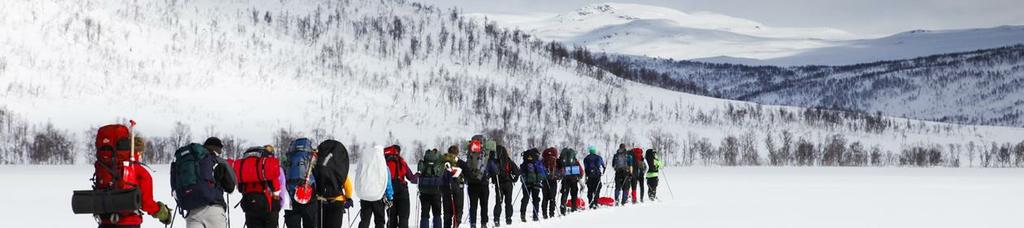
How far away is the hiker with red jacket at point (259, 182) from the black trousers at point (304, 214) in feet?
2.58

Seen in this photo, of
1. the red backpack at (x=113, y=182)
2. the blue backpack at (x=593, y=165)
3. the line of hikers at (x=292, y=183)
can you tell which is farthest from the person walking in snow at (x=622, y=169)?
the red backpack at (x=113, y=182)

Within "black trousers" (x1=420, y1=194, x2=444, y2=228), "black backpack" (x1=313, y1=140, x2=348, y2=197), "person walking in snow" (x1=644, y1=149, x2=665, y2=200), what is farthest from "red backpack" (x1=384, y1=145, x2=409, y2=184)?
"person walking in snow" (x1=644, y1=149, x2=665, y2=200)

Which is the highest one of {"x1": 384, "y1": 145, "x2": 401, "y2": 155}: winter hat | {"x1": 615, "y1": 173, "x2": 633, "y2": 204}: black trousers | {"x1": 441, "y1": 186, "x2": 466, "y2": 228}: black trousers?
{"x1": 384, "y1": 145, "x2": 401, "y2": 155}: winter hat

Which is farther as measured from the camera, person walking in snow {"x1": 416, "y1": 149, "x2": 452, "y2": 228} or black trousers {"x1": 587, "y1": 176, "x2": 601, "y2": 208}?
black trousers {"x1": 587, "y1": 176, "x2": 601, "y2": 208}

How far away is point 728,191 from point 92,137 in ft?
293

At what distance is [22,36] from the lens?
128m

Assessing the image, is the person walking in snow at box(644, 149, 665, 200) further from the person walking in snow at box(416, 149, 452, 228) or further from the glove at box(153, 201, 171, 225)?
the glove at box(153, 201, 171, 225)

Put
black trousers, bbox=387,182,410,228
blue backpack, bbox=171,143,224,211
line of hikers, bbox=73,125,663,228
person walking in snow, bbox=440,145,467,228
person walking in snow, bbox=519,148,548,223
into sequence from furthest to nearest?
1. person walking in snow, bbox=519,148,548,223
2. person walking in snow, bbox=440,145,467,228
3. black trousers, bbox=387,182,410,228
4. blue backpack, bbox=171,143,224,211
5. line of hikers, bbox=73,125,663,228

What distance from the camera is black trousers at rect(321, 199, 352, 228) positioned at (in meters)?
12.8

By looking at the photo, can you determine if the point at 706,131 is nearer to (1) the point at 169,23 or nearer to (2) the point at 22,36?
(1) the point at 169,23

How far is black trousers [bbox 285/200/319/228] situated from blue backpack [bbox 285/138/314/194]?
0.29 m

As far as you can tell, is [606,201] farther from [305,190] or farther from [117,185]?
[117,185]

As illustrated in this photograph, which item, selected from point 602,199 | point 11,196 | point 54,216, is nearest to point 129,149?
point 54,216

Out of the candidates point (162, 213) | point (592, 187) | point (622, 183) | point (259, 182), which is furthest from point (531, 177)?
point (162, 213)
